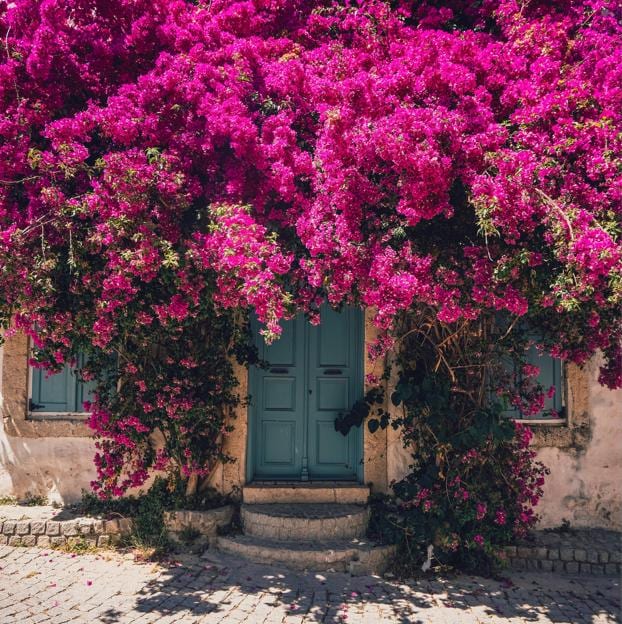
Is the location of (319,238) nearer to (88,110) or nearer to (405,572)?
(88,110)

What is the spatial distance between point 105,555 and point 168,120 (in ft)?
13.1

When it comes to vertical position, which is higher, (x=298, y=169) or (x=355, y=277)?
(x=298, y=169)

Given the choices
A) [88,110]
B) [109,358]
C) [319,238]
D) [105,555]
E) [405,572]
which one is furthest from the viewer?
[109,358]

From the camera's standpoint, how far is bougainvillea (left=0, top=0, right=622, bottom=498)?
406 cm

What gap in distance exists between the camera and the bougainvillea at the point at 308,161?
13.3ft

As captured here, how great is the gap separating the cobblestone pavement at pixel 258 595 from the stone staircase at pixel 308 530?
13 cm

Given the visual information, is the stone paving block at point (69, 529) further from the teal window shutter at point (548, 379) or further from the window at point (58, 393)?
the teal window shutter at point (548, 379)

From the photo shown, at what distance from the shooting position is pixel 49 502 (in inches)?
254

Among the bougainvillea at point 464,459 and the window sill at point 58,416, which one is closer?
the bougainvillea at point 464,459

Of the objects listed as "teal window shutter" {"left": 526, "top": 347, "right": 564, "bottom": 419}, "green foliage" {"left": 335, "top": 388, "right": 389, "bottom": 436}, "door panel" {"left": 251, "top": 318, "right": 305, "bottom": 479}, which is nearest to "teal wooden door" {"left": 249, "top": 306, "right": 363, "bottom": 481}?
"door panel" {"left": 251, "top": 318, "right": 305, "bottom": 479}

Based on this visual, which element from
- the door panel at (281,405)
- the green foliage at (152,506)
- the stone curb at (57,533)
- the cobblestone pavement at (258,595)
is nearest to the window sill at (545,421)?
the cobblestone pavement at (258,595)

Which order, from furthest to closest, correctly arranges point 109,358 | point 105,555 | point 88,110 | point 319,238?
point 109,358 < point 105,555 < point 88,110 < point 319,238

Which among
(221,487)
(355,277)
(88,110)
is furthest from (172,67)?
(221,487)

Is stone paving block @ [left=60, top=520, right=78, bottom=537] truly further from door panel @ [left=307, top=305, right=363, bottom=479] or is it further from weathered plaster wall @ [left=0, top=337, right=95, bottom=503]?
door panel @ [left=307, top=305, right=363, bottom=479]
